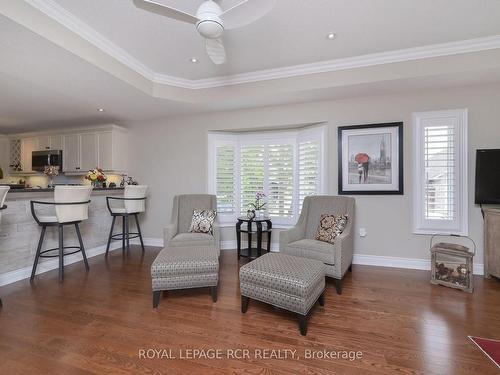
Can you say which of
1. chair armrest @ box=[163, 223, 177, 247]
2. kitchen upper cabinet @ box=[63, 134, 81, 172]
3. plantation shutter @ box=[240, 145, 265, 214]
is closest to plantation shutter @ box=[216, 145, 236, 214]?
plantation shutter @ box=[240, 145, 265, 214]

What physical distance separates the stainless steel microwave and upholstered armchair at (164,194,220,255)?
3.31 m

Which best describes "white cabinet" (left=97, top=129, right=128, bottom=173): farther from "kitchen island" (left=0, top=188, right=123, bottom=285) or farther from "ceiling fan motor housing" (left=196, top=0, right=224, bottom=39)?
"ceiling fan motor housing" (left=196, top=0, right=224, bottom=39)

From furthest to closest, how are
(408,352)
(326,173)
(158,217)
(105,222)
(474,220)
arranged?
(158,217) < (105,222) < (326,173) < (474,220) < (408,352)

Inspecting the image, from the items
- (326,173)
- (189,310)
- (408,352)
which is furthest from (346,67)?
(189,310)

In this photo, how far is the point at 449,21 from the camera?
238 centimetres

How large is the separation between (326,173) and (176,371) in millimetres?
3100

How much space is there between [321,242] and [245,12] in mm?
2519

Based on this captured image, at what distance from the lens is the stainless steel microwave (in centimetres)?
518

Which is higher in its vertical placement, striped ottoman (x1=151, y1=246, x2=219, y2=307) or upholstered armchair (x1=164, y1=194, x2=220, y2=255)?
upholstered armchair (x1=164, y1=194, x2=220, y2=255)

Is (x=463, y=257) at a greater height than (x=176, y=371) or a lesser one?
greater

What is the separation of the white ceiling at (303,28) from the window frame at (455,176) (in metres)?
0.94

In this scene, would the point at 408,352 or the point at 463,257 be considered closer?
the point at 408,352

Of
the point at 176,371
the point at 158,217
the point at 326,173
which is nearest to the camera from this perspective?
the point at 176,371

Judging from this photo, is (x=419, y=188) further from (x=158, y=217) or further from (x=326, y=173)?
(x=158, y=217)
